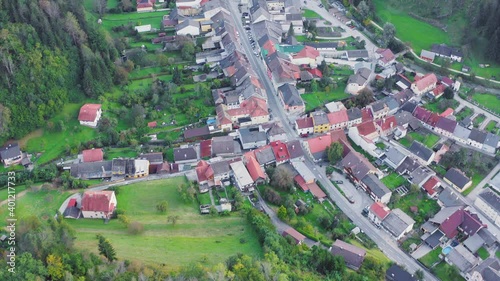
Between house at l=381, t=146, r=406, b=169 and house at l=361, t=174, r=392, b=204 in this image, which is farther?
house at l=381, t=146, r=406, b=169

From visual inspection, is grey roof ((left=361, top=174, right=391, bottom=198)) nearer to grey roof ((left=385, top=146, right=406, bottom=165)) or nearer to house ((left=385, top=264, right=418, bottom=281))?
grey roof ((left=385, top=146, right=406, bottom=165))

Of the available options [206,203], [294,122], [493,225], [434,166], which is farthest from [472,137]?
[206,203]

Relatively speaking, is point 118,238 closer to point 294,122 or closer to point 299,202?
point 299,202

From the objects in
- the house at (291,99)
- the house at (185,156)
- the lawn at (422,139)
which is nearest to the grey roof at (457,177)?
the lawn at (422,139)

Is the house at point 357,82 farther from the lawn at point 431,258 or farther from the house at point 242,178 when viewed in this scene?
the lawn at point 431,258

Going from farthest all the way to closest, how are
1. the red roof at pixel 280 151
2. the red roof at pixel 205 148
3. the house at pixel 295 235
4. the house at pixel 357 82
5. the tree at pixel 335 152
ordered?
the house at pixel 357 82
the red roof at pixel 205 148
the red roof at pixel 280 151
the tree at pixel 335 152
the house at pixel 295 235

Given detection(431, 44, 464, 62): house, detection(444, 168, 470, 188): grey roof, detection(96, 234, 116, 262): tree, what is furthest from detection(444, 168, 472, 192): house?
detection(96, 234, 116, 262): tree

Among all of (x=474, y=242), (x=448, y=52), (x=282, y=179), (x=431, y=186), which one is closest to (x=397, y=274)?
(x=474, y=242)
